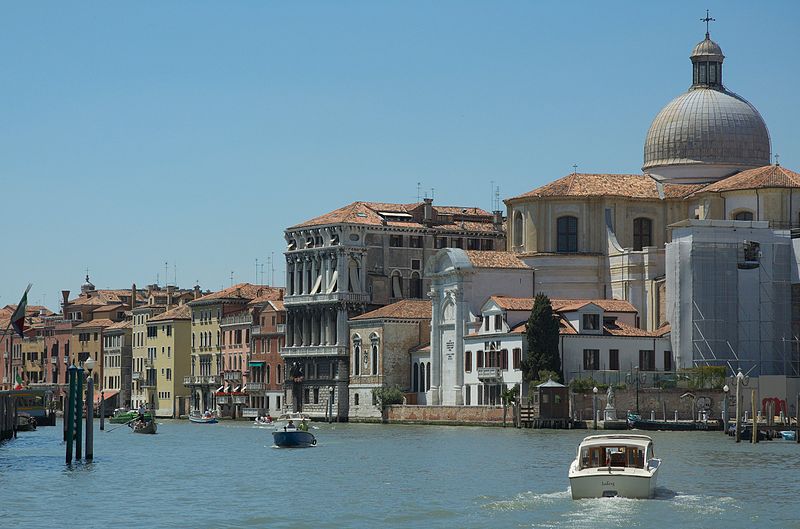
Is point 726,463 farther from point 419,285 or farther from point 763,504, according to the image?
point 419,285

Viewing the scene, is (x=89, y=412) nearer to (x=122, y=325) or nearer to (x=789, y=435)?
(x=789, y=435)

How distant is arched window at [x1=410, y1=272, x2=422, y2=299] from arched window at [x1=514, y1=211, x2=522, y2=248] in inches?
340

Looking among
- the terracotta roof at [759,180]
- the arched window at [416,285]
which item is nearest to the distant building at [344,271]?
the arched window at [416,285]

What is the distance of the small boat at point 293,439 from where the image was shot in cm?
5706

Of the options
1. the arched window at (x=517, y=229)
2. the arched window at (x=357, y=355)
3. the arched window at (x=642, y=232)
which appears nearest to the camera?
the arched window at (x=642, y=232)

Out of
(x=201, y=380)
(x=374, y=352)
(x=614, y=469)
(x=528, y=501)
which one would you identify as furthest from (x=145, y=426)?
(x=614, y=469)

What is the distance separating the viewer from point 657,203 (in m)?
81.9

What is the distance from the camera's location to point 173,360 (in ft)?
351

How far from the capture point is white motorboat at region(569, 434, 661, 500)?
1359 inches

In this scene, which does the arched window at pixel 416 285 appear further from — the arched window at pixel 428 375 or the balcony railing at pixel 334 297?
the arched window at pixel 428 375

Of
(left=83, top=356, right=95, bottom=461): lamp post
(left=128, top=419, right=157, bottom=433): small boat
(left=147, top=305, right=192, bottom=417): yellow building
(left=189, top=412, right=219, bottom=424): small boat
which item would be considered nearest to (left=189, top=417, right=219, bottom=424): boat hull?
(left=189, top=412, right=219, bottom=424): small boat

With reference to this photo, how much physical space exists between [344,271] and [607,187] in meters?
14.4

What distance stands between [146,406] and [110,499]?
2795 inches

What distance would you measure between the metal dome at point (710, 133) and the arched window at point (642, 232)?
10.4 feet
